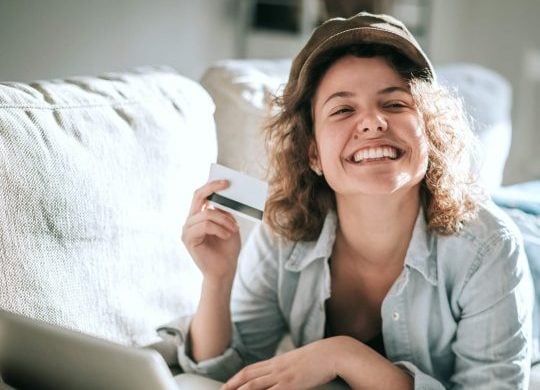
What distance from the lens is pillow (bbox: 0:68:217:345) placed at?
1222 mm

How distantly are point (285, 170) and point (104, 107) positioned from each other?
362 mm

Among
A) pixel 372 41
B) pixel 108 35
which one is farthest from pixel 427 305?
pixel 108 35

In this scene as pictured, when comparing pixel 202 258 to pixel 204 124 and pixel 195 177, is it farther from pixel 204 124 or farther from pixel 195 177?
pixel 204 124

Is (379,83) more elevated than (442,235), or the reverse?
(379,83)

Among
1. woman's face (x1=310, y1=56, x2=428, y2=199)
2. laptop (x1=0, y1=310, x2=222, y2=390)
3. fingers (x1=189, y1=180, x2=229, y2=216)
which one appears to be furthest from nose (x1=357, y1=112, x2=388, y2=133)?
laptop (x1=0, y1=310, x2=222, y2=390)

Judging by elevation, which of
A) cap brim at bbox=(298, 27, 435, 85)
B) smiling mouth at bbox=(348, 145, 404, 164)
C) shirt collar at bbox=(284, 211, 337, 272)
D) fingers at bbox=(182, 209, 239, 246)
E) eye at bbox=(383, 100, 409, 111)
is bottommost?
shirt collar at bbox=(284, 211, 337, 272)

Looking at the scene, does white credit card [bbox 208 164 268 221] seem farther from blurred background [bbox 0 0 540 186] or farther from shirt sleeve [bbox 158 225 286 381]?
blurred background [bbox 0 0 540 186]

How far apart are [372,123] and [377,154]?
0.17 ft

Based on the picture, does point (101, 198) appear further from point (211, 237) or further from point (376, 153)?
point (376, 153)

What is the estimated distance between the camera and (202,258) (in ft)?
4.84

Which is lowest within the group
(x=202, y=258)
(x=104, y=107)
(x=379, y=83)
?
(x=202, y=258)

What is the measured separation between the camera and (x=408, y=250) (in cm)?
141

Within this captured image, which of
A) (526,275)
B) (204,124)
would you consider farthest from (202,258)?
(526,275)

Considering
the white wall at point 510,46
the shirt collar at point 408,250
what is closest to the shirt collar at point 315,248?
the shirt collar at point 408,250
